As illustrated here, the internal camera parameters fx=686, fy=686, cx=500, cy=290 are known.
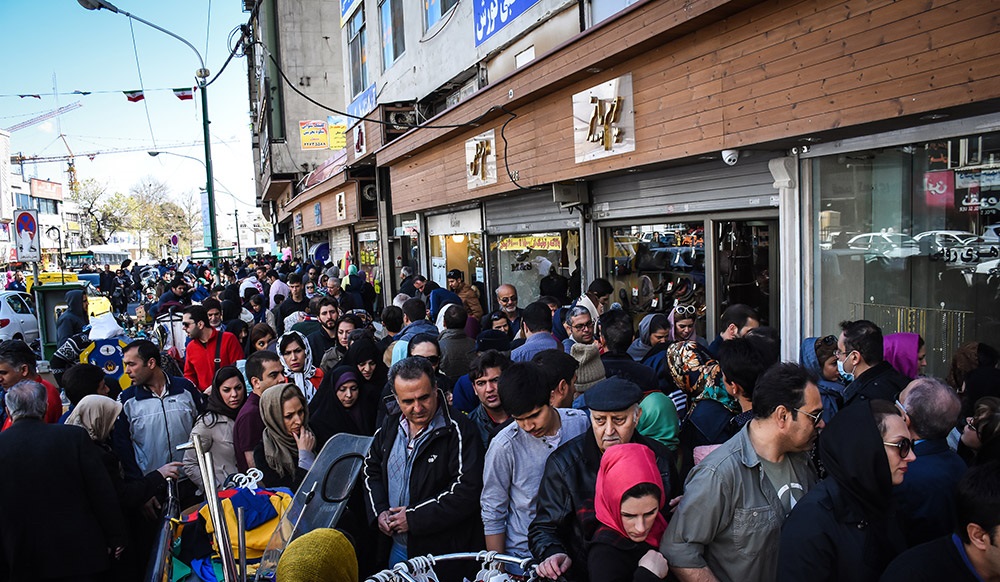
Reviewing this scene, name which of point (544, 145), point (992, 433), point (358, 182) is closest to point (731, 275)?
point (544, 145)

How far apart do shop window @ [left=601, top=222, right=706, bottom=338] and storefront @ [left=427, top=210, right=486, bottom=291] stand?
4903mm

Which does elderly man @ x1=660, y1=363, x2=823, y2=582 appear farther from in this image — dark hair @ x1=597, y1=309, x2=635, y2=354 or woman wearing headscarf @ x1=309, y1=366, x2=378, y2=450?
woman wearing headscarf @ x1=309, y1=366, x2=378, y2=450

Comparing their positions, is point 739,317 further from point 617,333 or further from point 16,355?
point 16,355

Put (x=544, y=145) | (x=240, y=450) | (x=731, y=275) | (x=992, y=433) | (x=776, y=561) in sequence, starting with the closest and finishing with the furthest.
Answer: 1. (x=776, y=561)
2. (x=992, y=433)
3. (x=240, y=450)
4. (x=731, y=275)
5. (x=544, y=145)

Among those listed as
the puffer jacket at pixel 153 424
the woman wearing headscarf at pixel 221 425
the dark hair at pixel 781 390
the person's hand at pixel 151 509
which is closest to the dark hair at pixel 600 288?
the woman wearing headscarf at pixel 221 425

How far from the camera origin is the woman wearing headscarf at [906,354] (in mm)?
4824

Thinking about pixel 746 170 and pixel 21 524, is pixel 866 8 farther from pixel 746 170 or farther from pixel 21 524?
pixel 21 524

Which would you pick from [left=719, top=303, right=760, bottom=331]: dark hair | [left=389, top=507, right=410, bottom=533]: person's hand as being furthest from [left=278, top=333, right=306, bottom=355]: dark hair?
[left=719, top=303, right=760, bottom=331]: dark hair

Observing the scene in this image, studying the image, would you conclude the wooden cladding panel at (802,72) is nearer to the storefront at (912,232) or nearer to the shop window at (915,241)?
the storefront at (912,232)

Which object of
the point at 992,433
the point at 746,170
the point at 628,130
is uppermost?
the point at 628,130

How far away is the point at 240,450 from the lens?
4.82 meters

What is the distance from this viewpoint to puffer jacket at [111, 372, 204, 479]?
16.7ft

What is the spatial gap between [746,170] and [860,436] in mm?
5350

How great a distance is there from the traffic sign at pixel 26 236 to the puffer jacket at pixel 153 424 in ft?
29.7
